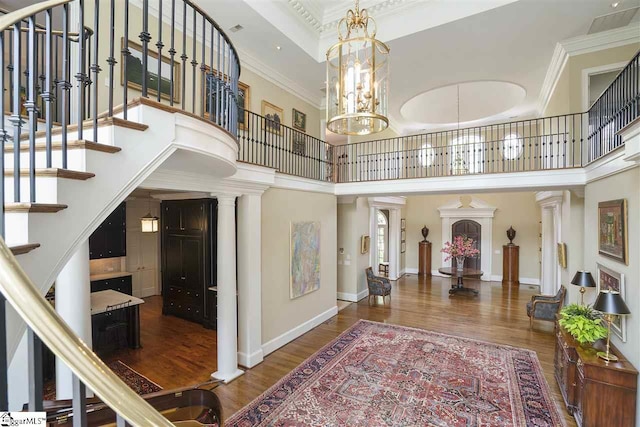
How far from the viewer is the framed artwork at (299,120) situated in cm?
784

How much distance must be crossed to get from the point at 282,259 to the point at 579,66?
6793mm

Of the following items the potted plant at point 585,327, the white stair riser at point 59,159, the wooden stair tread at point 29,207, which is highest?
the white stair riser at point 59,159

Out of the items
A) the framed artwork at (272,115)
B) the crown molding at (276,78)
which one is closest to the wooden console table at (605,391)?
the framed artwork at (272,115)

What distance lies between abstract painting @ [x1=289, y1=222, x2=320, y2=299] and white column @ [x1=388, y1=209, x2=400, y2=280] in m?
5.48

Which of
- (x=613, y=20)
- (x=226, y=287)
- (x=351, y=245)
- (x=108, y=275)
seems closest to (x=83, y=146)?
(x=226, y=287)

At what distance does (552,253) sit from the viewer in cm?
872

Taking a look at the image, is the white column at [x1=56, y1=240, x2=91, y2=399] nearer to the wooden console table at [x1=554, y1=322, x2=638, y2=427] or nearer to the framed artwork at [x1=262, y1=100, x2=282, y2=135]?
the framed artwork at [x1=262, y1=100, x2=282, y2=135]

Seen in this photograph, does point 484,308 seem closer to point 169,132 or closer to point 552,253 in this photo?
point 552,253

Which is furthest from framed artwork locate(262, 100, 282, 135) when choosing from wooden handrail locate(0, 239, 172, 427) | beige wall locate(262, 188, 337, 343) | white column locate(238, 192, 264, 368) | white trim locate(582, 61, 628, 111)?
wooden handrail locate(0, 239, 172, 427)

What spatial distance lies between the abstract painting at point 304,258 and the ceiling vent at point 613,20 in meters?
6.19

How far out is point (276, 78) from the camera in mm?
7133

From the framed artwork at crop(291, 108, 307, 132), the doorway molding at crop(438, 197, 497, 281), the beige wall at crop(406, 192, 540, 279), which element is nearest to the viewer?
the framed artwork at crop(291, 108, 307, 132)

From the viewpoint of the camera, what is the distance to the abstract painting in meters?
6.02

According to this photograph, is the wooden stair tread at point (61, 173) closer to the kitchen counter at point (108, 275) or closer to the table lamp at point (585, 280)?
the table lamp at point (585, 280)
